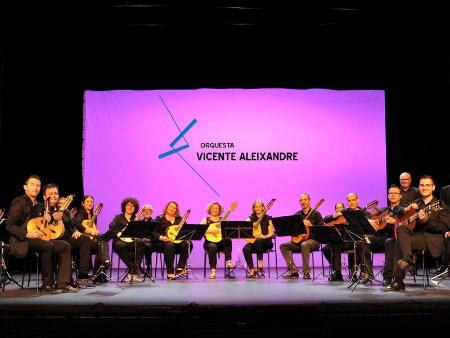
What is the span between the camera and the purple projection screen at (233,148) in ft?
34.3

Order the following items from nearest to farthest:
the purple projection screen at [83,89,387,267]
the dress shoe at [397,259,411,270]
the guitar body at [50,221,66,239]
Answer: the dress shoe at [397,259,411,270]
the guitar body at [50,221,66,239]
the purple projection screen at [83,89,387,267]

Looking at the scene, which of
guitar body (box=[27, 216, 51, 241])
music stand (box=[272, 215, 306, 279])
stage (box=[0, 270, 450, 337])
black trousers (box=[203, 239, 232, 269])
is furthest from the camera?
black trousers (box=[203, 239, 232, 269])

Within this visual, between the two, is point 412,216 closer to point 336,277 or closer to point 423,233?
point 423,233

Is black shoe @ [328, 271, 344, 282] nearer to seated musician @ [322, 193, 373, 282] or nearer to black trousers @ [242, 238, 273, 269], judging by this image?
seated musician @ [322, 193, 373, 282]

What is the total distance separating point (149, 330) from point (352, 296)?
8.25 feet

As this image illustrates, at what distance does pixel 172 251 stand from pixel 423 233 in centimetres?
383

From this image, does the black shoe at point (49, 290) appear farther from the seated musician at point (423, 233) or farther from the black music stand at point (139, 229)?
the seated musician at point (423, 233)

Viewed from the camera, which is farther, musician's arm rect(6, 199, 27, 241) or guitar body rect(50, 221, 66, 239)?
guitar body rect(50, 221, 66, 239)

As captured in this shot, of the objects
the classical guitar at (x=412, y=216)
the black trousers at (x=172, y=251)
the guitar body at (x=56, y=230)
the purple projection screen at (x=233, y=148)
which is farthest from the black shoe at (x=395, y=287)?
the guitar body at (x=56, y=230)

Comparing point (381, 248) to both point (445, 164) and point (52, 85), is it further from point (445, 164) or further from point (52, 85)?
point (52, 85)

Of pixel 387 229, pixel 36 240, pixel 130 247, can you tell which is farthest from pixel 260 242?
pixel 36 240

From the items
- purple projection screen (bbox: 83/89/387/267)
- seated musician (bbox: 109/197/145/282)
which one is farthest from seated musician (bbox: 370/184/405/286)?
seated musician (bbox: 109/197/145/282)

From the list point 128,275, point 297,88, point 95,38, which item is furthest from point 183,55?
point 128,275

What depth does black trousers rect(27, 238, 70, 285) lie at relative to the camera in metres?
6.61
